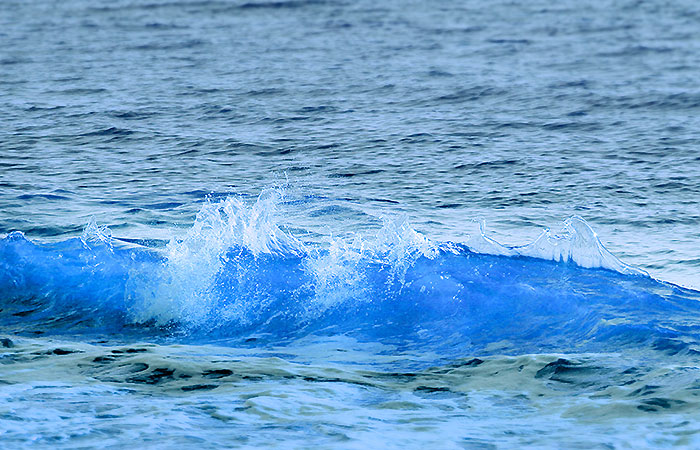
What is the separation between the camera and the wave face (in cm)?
Answer: 810

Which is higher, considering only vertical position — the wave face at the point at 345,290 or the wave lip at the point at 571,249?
the wave lip at the point at 571,249

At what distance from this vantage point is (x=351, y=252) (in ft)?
30.1

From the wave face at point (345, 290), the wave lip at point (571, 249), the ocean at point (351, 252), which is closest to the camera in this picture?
the ocean at point (351, 252)

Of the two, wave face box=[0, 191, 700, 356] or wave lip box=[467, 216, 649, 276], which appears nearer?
wave face box=[0, 191, 700, 356]

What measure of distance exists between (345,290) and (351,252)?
1.28 feet

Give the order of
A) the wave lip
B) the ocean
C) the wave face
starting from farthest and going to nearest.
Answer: the wave lip
the wave face
the ocean

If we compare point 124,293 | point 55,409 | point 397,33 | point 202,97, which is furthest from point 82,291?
point 397,33

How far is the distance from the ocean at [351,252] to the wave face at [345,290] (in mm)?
28

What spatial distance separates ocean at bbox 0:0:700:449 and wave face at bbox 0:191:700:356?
28mm

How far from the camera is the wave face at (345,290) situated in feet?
26.6

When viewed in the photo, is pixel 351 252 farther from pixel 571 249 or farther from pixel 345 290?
pixel 571 249

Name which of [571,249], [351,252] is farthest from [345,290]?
[571,249]

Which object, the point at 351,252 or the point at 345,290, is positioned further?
the point at 351,252

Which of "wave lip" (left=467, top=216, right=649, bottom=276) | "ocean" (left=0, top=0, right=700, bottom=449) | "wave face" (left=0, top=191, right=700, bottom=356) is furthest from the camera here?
"wave lip" (left=467, top=216, right=649, bottom=276)
